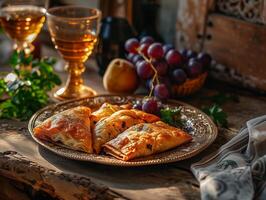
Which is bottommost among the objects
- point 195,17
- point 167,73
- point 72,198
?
point 72,198

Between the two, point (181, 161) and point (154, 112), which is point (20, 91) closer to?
point (154, 112)

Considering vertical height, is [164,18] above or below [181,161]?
above

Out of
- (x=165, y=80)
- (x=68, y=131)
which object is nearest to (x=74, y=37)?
(x=165, y=80)

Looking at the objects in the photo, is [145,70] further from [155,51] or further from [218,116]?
[218,116]

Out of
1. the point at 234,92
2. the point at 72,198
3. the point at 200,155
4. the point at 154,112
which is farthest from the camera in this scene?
the point at 234,92

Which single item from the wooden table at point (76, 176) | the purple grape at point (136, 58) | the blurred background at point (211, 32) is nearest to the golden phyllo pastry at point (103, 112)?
the wooden table at point (76, 176)

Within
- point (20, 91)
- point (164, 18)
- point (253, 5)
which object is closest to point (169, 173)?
point (20, 91)

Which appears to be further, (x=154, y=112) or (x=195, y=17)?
(x=195, y=17)

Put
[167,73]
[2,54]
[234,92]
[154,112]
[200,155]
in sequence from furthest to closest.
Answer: [2,54]
[234,92]
[167,73]
[154,112]
[200,155]
